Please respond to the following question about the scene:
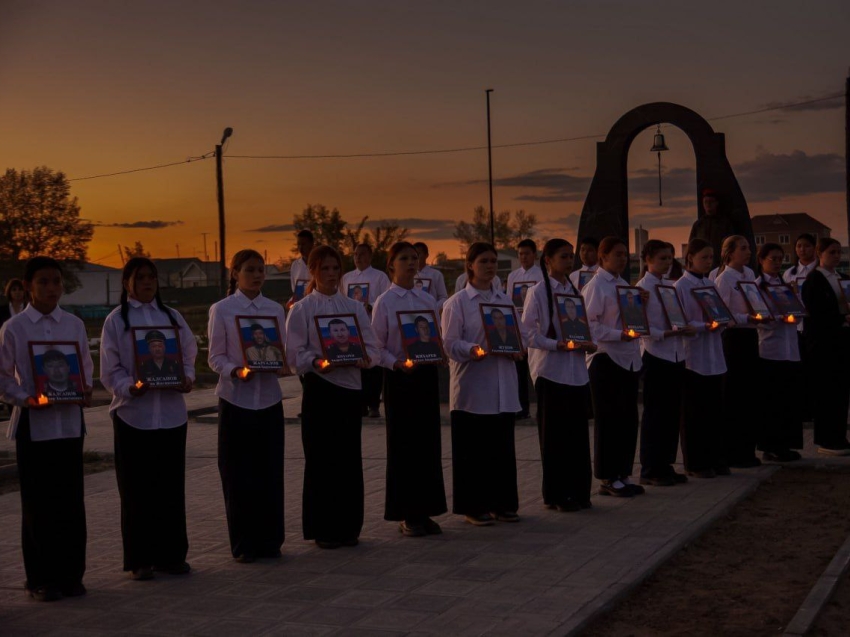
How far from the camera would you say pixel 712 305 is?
→ 1119 cm

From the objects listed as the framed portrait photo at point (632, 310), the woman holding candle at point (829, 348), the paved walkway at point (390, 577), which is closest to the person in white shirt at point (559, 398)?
the paved walkway at point (390, 577)

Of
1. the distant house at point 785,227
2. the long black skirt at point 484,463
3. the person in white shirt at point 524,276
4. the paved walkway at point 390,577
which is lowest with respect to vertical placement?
the paved walkway at point 390,577

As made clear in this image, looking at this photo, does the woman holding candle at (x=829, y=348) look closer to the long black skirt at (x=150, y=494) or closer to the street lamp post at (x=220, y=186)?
the long black skirt at (x=150, y=494)

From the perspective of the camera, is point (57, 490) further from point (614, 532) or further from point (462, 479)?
point (614, 532)

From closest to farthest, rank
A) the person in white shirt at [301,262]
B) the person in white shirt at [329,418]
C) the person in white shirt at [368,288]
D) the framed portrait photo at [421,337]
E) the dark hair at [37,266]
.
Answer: the dark hair at [37,266] < the person in white shirt at [329,418] < the framed portrait photo at [421,337] < the person in white shirt at [301,262] < the person in white shirt at [368,288]

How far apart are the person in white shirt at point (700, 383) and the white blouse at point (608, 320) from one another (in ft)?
3.92

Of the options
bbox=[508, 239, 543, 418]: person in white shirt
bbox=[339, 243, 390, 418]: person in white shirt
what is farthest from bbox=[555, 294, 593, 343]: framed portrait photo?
bbox=[339, 243, 390, 418]: person in white shirt

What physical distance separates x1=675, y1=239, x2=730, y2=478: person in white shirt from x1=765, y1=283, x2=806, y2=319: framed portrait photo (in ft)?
3.73

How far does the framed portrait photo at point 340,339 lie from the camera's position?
822 cm

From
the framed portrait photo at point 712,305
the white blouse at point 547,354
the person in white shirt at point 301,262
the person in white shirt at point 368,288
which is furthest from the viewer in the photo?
the person in white shirt at point 368,288

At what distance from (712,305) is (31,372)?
6370mm

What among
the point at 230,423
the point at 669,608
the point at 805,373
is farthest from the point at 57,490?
the point at 805,373

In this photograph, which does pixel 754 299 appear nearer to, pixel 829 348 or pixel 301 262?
pixel 829 348

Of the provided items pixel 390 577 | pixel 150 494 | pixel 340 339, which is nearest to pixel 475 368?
pixel 340 339
